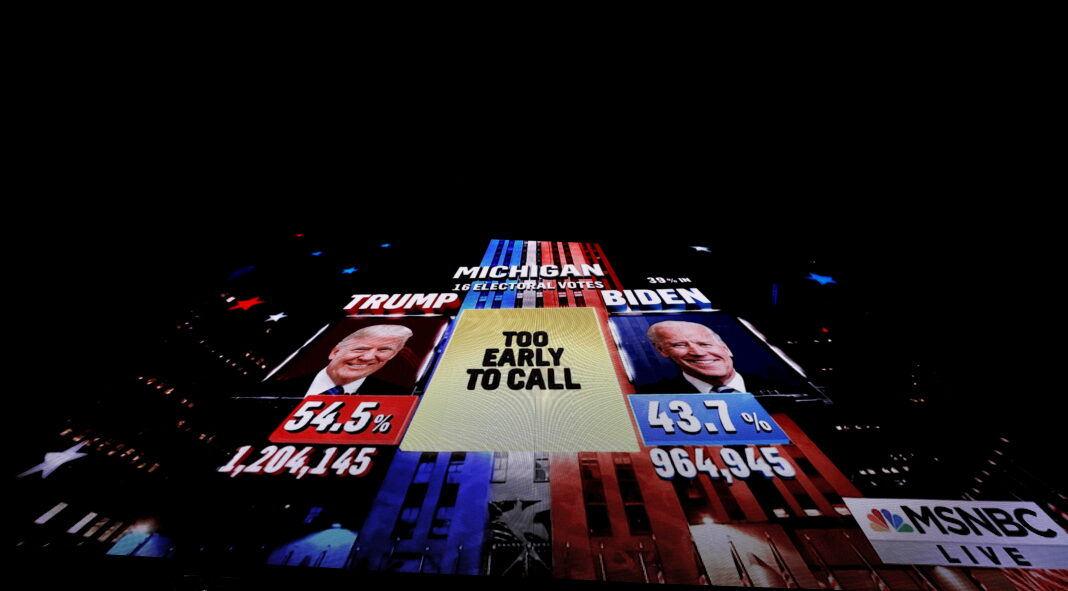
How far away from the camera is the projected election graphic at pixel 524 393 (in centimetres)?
168

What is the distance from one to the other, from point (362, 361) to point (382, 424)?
61 centimetres

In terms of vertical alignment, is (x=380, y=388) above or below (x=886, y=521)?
above

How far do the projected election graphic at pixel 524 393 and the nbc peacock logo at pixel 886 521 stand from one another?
0.92m

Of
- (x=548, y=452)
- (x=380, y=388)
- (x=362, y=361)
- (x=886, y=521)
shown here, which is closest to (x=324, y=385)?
(x=362, y=361)

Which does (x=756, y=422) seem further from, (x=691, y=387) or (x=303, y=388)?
(x=303, y=388)

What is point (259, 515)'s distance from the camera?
1.41 meters

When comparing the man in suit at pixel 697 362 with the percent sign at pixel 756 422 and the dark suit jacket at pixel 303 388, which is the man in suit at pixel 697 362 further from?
the dark suit jacket at pixel 303 388

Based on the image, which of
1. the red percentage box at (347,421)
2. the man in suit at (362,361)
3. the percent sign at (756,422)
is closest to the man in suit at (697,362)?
the percent sign at (756,422)

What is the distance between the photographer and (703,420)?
5.83ft

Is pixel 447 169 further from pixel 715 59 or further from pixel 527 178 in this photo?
pixel 715 59

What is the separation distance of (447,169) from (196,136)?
7.17 ft

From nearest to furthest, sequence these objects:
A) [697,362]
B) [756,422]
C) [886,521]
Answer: [886,521], [756,422], [697,362]

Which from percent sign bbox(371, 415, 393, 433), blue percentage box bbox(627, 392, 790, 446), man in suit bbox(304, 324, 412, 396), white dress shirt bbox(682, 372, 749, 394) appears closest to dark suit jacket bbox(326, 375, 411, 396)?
man in suit bbox(304, 324, 412, 396)

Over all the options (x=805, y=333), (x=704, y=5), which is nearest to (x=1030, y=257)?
(x=805, y=333)
